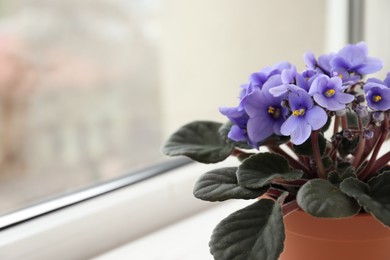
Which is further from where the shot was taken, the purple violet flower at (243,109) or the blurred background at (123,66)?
the blurred background at (123,66)

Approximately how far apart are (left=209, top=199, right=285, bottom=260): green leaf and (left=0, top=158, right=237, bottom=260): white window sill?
1.23ft

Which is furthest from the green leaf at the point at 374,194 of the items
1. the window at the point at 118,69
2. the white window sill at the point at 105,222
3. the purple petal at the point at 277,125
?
the window at the point at 118,69

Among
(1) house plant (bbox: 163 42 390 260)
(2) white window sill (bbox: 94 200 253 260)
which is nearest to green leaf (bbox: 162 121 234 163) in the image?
(1) house plant (bbox: 163 42 390 260)

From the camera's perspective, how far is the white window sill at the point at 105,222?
2.54 feet

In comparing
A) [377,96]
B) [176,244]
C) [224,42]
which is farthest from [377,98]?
[224,42]

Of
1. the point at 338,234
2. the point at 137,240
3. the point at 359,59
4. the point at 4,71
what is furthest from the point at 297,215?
the point at 4,71

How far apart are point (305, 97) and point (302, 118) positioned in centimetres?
2

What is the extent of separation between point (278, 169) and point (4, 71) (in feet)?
2.79

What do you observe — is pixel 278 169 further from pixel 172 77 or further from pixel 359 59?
pixel 172 77

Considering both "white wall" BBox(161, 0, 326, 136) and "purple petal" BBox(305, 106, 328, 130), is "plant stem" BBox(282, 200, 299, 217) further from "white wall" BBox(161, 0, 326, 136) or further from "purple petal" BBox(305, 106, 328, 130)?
"white wall" BBox(161, 0, 326, 136)

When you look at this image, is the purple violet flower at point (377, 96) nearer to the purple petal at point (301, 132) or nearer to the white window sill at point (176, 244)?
the purple petal at point (301, 132)

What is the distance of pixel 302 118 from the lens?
0.54m

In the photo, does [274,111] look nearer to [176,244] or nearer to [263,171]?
[263,171]

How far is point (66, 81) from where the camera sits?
131 centimetres
